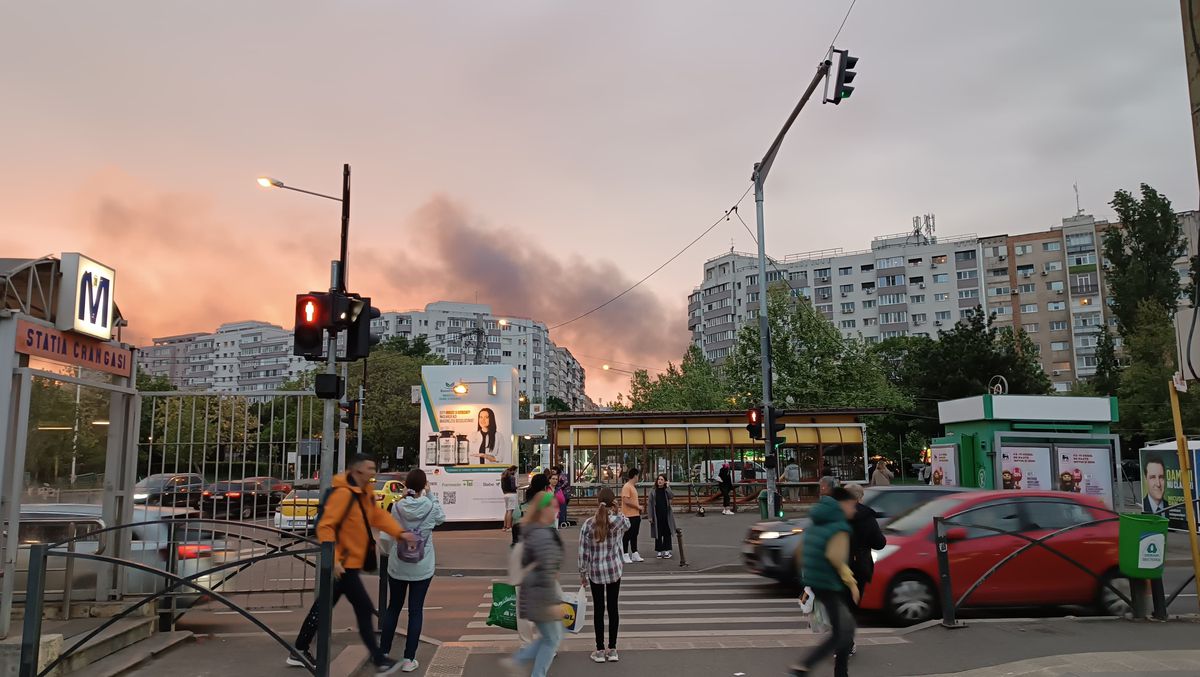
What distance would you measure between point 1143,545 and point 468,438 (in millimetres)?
18118

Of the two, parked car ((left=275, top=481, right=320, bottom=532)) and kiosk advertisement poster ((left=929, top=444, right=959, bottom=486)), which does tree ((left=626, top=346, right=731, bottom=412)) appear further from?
parked car ((left=275, top=481, right=320, bottom=532))

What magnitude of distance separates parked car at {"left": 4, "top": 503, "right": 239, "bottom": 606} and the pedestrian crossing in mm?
3167

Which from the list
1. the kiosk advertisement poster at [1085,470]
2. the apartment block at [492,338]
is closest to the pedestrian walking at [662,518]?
the kiosk advertisement poster at [1085,470]

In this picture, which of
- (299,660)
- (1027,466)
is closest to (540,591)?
(299,660)

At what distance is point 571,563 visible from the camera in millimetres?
16281

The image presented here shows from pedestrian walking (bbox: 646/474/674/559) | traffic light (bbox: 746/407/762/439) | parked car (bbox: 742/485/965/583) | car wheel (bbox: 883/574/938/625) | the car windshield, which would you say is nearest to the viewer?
car wheel (bbox: 883/574/938/625)

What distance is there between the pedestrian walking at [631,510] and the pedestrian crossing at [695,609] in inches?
56.7

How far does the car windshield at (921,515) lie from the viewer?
10023mm

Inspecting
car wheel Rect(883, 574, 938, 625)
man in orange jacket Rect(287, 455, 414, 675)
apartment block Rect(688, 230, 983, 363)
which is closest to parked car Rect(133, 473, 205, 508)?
man in orange jacket Rect(287, 455, 414, 675)

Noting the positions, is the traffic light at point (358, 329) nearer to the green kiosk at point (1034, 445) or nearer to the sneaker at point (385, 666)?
the sneaker at point (385, 666)

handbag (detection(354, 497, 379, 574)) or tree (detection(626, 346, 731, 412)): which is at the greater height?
tree (detection(626, 346, 731, 412))

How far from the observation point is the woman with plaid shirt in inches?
309

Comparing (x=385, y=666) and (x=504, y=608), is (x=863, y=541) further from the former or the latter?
(x=385, y=666)

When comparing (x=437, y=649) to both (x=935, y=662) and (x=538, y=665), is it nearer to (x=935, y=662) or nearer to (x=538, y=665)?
(x=538, y=665)
